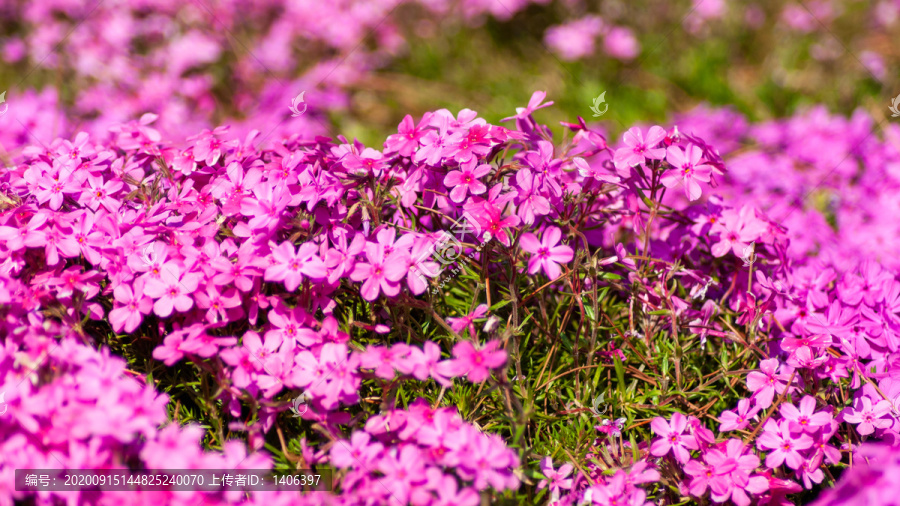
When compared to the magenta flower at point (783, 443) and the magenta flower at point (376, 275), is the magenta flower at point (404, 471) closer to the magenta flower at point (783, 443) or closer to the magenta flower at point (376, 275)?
the magenta flower at point (376, 275)

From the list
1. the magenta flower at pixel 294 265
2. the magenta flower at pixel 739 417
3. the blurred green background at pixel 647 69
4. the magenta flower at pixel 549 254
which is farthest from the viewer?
the blurred green background at pixel 647 69

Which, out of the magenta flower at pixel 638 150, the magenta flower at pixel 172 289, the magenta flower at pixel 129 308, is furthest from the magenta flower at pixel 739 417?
the magenta flower at pixel 129 308

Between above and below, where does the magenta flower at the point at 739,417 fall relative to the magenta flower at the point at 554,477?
above

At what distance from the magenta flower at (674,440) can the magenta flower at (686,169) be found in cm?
71

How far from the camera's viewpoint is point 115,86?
5.14 m

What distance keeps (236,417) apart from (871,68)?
18.0 feet

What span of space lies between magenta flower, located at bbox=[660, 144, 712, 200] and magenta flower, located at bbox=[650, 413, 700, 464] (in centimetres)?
71

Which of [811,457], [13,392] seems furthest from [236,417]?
[811,457]

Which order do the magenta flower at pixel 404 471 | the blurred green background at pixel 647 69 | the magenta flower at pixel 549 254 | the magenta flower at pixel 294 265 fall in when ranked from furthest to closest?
the blurred green background at pixel 647 69 < the magenta flower at pixel 549 254 < the magenta flower at pixel 294 265 < the magenta flower at pixel 404 471

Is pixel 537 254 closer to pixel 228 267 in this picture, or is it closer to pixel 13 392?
pixel 228 267

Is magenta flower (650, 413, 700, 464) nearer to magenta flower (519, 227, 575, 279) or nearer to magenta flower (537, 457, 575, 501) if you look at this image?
magenta flower (537, 457, 575, 501)

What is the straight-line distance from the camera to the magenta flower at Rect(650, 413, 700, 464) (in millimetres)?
1915

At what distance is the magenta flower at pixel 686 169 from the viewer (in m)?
2.05

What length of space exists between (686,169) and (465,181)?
738mm
